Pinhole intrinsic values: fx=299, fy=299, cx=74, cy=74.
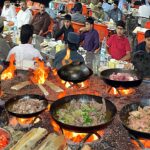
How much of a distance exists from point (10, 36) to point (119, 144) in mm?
5604

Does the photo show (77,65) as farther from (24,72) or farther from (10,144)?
(10,144)

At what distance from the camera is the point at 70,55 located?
19.5 feet

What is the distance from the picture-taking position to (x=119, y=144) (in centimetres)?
356

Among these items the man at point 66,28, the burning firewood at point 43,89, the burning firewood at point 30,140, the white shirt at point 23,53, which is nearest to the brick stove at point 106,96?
the burning firewood at point 43,89

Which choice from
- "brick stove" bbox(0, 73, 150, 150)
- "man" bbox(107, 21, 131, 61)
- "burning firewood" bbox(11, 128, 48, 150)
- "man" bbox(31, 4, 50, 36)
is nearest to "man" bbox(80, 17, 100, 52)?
"man" bbox(107, 21, 131, 61)

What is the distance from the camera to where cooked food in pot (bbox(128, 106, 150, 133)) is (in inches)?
138

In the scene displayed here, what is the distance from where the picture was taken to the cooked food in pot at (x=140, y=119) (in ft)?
11.5

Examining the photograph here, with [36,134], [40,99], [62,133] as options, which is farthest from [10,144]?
[40,99]

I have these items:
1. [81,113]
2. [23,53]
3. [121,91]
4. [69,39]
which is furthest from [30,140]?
[23,53]

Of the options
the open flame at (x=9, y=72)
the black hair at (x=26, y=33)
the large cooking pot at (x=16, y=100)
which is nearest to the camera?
the large cooking pot at (x=16, y=100)

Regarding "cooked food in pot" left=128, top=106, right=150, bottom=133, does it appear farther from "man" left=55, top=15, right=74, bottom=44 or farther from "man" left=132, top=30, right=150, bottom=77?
"man" left=55, top=15, right=74, bottom=44

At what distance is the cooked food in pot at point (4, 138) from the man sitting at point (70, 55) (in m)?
2.52

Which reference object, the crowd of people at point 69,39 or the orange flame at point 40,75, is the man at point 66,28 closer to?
the crowd of people at point 69,39

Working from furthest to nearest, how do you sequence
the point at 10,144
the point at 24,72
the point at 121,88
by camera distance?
1. the point at 24,72
2. the point at 121,88
3. the point at 10,144
